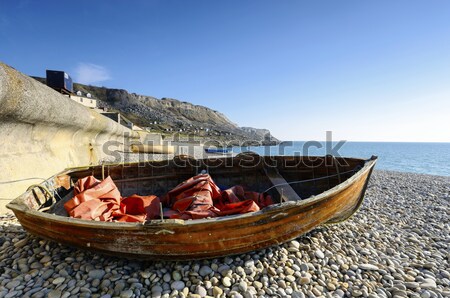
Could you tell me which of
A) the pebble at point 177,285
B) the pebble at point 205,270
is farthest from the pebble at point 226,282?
the pebble at point 177,285

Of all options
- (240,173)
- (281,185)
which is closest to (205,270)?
(281,185)

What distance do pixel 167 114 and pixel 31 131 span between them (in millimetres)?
104497

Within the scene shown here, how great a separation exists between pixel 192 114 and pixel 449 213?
395ft

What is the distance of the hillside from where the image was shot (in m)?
77.8

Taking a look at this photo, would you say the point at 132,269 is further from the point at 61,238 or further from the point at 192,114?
the point at 192,114

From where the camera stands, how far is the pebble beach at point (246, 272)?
8.81 feet

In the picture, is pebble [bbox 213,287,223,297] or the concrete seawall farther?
the concrete seawall

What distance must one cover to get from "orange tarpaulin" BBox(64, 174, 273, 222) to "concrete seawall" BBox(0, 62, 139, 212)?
1540 millimetres

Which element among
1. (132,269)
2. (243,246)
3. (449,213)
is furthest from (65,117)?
(449,213)

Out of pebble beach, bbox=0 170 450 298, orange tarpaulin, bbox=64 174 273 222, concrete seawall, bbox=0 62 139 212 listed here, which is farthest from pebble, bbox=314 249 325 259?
concrete seawall, bbox=0 62 139 212

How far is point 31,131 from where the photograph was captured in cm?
504

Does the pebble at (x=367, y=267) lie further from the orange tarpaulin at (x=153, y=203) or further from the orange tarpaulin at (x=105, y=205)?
the orange tarpaulin at (x=105, y=205)

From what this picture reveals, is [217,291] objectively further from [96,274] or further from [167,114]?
[167,114]

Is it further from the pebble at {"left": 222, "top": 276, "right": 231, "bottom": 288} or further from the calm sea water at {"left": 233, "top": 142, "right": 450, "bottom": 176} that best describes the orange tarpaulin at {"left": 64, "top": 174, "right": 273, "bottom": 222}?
the calm sea water at {"left": 233, "top": 142, "right": 450, "bottom": 176}
